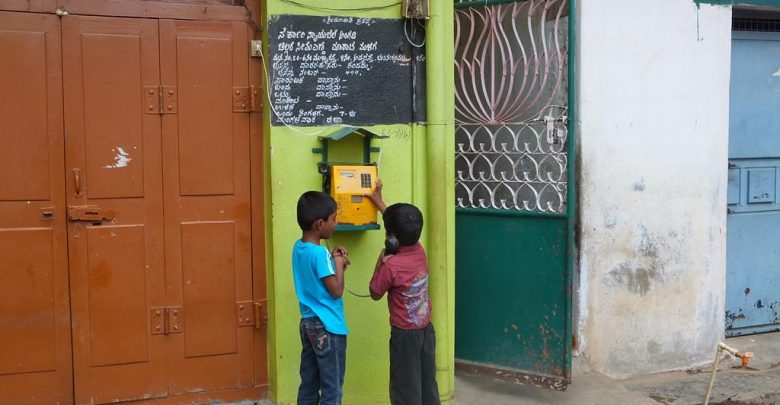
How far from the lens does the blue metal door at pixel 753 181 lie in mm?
6465

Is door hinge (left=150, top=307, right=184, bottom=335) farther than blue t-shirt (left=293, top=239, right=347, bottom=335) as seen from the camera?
Yes

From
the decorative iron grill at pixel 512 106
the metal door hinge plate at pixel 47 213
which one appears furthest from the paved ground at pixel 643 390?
the metal door hinge plate at pixel 47 213

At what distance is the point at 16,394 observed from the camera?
4.33 meters

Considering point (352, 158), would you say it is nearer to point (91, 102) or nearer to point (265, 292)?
point (265, 292)

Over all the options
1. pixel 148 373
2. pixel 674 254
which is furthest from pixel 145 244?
pixel 674 254

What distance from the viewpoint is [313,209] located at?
13.0ft

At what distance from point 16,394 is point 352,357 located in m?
1.85

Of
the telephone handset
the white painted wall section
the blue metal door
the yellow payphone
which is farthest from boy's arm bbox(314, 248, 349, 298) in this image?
the blue metal door

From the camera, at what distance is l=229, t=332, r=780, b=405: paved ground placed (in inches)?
208

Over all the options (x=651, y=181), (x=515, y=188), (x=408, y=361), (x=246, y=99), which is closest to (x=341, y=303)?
(x=408, y=361)

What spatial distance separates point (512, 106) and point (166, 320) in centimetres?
266

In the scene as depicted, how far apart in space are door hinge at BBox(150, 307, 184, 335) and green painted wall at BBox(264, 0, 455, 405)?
52cm

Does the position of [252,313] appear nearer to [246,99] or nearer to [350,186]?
[350,186]

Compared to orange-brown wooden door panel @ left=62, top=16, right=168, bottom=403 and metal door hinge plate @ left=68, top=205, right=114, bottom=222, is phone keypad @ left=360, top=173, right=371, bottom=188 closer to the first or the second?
orange-brown wooden door panel @ left=62, top=16, right=168, bottom=403
